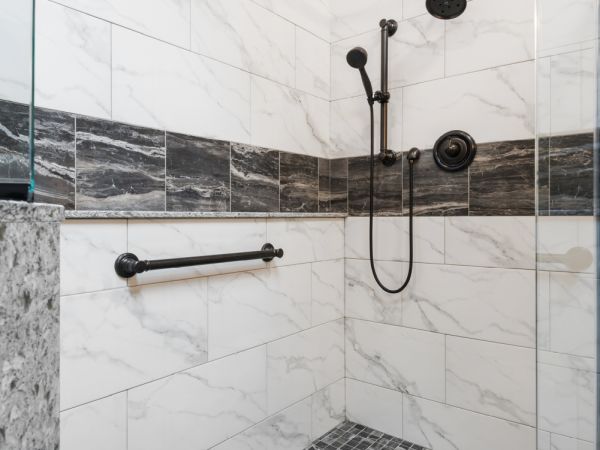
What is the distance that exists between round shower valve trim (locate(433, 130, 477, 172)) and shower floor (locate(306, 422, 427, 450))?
1158 millimetres

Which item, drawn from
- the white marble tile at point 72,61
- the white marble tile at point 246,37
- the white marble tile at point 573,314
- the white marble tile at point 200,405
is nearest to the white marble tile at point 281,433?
the white marble tile at point 200,405

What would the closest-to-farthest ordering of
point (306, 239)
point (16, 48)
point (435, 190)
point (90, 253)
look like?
point (16, 48)
point (90, 253)
point (435, 190)
point (306, 239)

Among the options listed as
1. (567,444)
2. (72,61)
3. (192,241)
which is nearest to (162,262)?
(192,241)

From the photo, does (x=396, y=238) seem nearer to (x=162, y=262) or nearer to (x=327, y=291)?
(x=327, y=291)

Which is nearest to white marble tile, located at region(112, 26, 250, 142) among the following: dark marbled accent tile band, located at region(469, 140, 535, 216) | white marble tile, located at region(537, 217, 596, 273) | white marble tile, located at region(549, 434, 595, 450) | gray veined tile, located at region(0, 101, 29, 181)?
gray veined tile, located at region(0, 101, 29, 181)

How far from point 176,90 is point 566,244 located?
1155 mm

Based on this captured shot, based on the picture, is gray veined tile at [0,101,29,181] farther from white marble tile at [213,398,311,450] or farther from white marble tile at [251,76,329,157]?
white marble tile at [213,398,311,450]

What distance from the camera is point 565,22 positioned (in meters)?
0.96

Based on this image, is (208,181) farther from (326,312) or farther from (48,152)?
(326,312)

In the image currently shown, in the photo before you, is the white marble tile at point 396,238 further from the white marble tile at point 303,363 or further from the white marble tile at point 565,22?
the white marble tile at point 565,22

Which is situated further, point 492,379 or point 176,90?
point 492,379

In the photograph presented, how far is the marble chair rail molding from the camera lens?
38.1 inches

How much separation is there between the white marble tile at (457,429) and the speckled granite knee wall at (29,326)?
1544 millimetres

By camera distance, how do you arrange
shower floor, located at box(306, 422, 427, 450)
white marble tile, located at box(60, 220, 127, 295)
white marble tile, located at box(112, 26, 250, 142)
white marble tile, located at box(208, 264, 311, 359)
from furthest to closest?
1. shower floor, located at box(306, 422, 427, 450)
2. white marble tile, located at box(208, 264, 311, 359)
3. white marble tile, located at box(112, 26, 250, 142)
4. white marble tile, located at box(60, 220, 127, 295)
